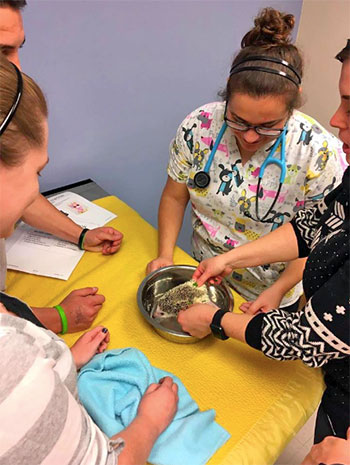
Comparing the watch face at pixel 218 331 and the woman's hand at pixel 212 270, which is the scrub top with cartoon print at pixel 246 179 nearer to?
the woman's hand at pixel 212 270

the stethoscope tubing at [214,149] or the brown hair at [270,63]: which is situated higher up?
the brown hair at [270,63]

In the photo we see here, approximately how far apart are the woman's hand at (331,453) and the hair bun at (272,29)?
103cm

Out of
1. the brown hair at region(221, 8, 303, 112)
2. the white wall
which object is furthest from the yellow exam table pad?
the white wall

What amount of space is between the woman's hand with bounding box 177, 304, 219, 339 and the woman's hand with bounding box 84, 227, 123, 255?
41 centimetres

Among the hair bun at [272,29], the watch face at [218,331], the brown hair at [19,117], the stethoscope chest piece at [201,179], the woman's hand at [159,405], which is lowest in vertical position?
the woman's hand at [159,405]

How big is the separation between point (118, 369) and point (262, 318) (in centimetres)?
37

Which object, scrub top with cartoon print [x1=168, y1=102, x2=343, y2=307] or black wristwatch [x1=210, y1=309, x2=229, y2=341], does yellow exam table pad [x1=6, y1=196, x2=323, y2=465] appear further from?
scrub top with cartoon print [x1=168, y1=102, x2=343, y2=307]

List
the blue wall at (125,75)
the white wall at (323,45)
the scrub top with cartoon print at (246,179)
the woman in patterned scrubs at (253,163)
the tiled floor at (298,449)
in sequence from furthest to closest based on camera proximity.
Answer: the white wall at (323,45) → the tiled floor at (298,449) → the blue wall at (125,75) → the scrub top with cartoon print at (246,179) → the woman in patterned scrubs at (253,163)

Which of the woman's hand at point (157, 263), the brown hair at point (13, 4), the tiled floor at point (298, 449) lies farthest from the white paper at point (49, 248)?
the tiled floor at point (298, 449)

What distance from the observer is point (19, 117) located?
619 millimetres

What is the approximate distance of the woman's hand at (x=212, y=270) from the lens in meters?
1.23

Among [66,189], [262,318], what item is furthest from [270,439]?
[66,189]

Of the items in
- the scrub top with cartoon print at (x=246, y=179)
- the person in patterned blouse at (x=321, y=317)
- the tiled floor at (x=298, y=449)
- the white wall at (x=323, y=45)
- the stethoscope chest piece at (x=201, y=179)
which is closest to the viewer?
the person in patterned blouse at (x=321, y=317)

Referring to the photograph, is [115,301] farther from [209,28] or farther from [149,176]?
[209,28]
